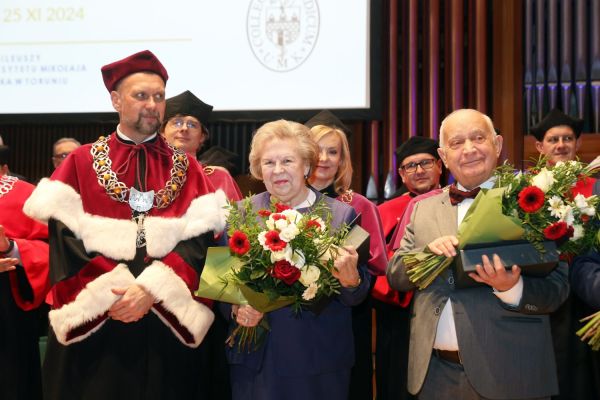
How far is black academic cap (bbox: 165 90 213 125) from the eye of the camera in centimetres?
416

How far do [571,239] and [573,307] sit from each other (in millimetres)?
1406

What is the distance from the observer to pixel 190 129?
4.12 metres

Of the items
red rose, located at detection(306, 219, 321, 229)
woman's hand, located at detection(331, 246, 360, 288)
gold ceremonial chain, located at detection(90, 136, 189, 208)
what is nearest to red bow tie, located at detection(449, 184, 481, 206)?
woman's hand, located at detection(331, 246, 360, 288)

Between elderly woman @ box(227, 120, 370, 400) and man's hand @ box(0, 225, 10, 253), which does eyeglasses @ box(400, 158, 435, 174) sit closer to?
elderly woman @ box(227, 120, 370, 400)

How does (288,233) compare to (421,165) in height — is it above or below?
below

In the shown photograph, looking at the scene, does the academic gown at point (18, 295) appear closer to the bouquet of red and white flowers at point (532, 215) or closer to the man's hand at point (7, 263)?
the man's hand at point (7, 263)

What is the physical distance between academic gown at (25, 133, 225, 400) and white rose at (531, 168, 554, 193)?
1.20m

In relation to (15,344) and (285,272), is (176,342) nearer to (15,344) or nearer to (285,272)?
(285,272)

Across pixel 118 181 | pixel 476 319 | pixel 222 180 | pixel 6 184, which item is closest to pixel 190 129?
pixel 222 180

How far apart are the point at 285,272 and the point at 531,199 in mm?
841

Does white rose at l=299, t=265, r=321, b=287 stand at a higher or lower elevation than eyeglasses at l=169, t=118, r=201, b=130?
lower

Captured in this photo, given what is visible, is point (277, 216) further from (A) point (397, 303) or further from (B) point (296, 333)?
(A) point (397, 303)

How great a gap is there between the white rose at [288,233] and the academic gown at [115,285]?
1.65ft

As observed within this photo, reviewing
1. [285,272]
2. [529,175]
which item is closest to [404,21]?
[529,175]
